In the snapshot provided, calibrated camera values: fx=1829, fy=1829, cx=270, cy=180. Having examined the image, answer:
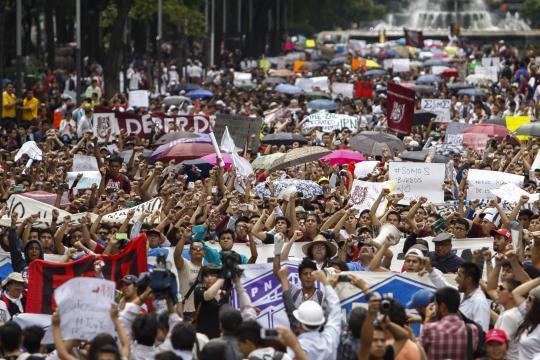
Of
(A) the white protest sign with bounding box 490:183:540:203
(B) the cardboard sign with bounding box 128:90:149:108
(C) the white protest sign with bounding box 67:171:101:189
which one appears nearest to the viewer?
(A) the white protest sign with bounding box 490:183:540:203

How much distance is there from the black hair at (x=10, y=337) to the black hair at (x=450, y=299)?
2511 mm

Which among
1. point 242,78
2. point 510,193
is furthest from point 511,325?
point 242,78

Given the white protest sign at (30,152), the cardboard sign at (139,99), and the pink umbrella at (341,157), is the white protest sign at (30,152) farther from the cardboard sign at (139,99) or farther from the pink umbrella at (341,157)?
the cardboard sign at (139,99)

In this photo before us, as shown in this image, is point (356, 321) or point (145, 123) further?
point (145, 123)

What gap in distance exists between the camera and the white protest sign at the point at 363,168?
Result: 2194 centimetres

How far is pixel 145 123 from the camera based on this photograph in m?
28.7

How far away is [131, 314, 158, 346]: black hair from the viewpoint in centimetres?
1071

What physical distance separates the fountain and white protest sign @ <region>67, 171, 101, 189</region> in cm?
11199

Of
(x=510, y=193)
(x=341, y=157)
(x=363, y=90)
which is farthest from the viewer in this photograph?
(x=363, y=90)

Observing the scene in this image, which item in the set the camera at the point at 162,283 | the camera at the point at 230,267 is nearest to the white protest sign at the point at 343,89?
the camera at the point at 230,267

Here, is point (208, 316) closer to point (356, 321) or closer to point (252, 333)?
point (356, 321)

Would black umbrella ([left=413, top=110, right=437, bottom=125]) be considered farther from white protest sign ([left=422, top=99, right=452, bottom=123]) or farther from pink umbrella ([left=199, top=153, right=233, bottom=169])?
pink umbrella ([left=199, top=153, right=233, bottom=169])

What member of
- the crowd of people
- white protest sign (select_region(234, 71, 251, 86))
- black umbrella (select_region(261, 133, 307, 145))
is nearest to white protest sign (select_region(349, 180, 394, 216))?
the crowd of people

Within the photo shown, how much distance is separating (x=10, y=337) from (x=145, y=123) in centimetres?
1818
